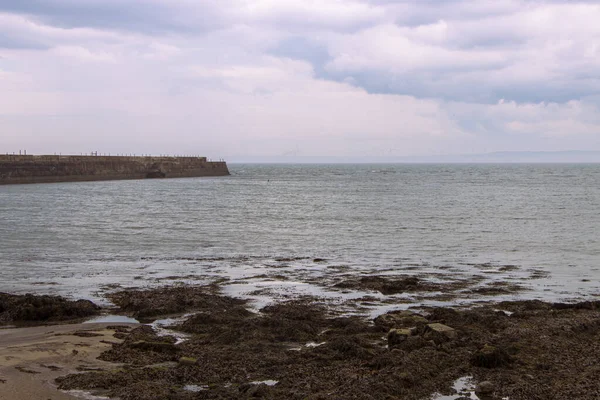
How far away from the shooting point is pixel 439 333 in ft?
37.9

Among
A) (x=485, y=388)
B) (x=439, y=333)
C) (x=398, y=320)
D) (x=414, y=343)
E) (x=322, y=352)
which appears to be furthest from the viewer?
(x=398, y=320)

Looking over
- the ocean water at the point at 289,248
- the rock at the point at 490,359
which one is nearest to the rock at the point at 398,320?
the rock at the point at 490,359

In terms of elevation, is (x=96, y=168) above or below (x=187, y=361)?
above

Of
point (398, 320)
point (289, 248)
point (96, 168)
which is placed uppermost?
point (96, 168)

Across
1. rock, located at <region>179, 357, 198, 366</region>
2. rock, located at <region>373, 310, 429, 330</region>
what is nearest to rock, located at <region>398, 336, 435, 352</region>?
rock, located at <region>373, 310, 429, 330</region>

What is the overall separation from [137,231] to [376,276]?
16473mm

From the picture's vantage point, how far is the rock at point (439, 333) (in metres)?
11.4

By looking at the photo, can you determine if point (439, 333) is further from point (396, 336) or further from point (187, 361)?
point (187, 361)

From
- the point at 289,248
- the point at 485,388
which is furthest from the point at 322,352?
the point at 289,248

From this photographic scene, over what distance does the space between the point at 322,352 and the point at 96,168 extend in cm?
9643

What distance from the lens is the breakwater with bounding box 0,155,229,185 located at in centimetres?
8488

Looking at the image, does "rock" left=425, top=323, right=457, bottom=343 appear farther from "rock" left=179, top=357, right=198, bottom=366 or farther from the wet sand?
the wet sand

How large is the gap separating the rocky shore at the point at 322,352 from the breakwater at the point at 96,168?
7694 cm

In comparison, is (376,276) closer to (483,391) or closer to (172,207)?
(483,391)
